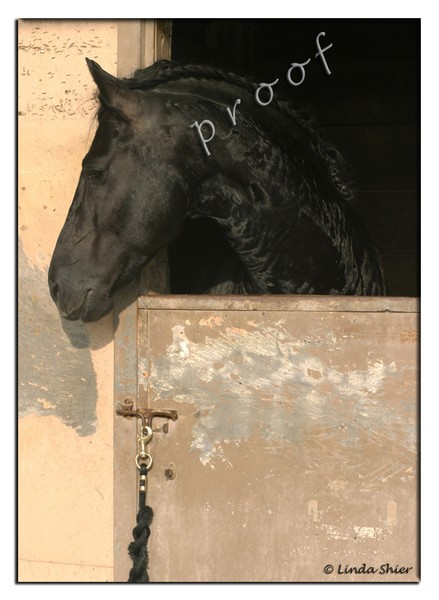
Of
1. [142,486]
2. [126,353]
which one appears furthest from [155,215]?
[142,486]

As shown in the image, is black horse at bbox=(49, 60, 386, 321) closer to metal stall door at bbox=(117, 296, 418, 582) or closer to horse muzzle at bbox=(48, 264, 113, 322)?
horse muzzle at bbox=(48, 264, 113, 322)

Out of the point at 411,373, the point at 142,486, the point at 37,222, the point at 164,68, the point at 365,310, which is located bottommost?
the point at 142,486

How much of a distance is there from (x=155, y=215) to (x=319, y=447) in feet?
2.33

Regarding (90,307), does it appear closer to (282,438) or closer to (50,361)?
(50,361)

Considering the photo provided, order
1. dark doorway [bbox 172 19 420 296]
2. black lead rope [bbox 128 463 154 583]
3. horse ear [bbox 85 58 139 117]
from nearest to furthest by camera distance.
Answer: horse ear [bbox 85 58 139 117], black lead rope [bbox 128 463 154 583], dark doorway [bbox 172 19 420 296]

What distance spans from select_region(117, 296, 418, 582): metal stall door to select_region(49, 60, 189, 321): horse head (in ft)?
0.68

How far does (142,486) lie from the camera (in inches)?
87.2

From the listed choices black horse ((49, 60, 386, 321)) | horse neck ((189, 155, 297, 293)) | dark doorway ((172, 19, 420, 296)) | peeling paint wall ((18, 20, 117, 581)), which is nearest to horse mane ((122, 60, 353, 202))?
black horse ((49, 60, 386, 321))

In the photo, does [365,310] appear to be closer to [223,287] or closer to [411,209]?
[223,287]

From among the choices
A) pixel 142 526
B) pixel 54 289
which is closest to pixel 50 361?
pixel 54 289

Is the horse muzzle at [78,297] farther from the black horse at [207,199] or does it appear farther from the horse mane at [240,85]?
the horse mane at [240,85]

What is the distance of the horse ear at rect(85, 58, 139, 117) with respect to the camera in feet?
6.69

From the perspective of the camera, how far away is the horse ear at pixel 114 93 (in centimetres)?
204

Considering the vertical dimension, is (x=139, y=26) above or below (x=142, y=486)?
above
